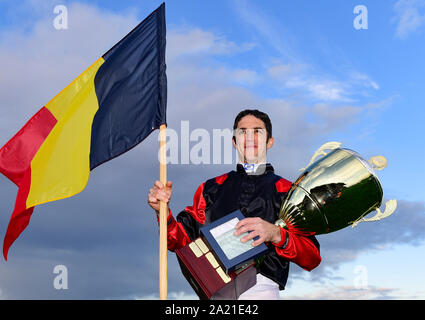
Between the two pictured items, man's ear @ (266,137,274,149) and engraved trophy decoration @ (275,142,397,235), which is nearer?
engraved trophy decoration @ (275,142,397,235)

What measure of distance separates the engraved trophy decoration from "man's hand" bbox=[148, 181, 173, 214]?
3.85ft

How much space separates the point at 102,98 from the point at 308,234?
9.87ft

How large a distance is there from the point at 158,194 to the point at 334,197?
5.86ft

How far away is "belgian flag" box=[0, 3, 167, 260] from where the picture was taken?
5.57 metres

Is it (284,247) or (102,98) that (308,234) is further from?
(102,98)

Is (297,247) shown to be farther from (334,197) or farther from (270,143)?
(270,143)

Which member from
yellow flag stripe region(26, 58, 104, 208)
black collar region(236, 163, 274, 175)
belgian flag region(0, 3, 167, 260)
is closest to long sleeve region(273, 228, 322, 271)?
black collar region(236, 163, 274, 175)

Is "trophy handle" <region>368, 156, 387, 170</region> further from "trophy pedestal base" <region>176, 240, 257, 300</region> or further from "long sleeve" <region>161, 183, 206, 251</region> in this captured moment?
"long sleeve" <region>161, 183, 206, 251</region>

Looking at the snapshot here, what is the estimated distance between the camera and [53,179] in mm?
5664

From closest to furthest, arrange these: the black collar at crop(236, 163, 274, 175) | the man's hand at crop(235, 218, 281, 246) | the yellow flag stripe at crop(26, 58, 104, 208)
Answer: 1. the man's hand at crop(235, 218, 281, 246)
2. the black collar at crop(236, 163, 274, 175)
3. the yellow flag stripe at crop(26, 58, 104, 208)

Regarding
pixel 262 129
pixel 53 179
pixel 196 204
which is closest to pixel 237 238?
pixel 196 204

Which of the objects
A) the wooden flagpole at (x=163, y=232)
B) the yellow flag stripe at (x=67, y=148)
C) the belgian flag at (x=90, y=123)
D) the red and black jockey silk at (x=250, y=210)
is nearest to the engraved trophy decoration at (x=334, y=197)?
the red and black jockey silk at (x=250, y=210)

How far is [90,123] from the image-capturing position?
18.8 feet

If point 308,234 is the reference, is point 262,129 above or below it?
above
